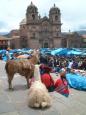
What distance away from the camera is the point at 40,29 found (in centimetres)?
8419

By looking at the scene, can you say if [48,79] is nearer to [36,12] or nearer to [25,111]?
[25,111]

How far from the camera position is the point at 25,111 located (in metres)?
6.92

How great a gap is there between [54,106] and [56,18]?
7687 cm

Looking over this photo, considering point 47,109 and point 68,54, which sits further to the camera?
point 68,54

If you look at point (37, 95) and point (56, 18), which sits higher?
point (56, 18)

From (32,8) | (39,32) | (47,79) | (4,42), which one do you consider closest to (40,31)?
(39,32)

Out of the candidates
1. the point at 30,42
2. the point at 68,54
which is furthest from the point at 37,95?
the point at 30,42

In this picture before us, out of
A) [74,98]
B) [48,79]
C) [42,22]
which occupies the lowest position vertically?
[74,98]

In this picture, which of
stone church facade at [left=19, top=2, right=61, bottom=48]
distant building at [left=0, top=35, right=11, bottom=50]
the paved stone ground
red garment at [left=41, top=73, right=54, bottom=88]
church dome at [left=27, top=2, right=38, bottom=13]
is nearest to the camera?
the paved stone ground

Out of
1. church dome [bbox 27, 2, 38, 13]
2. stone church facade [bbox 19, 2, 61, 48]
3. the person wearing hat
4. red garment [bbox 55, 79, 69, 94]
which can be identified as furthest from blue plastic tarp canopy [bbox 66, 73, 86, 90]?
church dome [bbox 27, 2, 38, 13]

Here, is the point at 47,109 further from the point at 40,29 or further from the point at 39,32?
the point at 40,29

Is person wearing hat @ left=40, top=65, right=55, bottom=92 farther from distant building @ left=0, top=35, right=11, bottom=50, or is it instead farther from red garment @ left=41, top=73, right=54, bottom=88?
distant building @ left=0, top=35, right=11, bottom=50

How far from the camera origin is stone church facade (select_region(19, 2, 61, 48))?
81312 millimetres

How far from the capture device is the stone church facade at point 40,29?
81.3 metres
